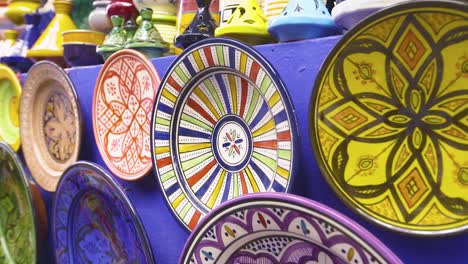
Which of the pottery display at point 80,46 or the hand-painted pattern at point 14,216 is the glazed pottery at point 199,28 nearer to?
the pottery display at point 80,46

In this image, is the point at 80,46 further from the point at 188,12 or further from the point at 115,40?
the point at 188,12

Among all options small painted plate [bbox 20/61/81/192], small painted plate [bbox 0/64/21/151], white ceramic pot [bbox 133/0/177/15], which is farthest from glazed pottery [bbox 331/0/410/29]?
small painted plate [bbox 0/64/21/151]

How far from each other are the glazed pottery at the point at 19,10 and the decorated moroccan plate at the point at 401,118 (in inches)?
45.0

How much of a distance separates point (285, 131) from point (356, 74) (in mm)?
121

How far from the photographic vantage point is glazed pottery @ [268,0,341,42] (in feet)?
2.44

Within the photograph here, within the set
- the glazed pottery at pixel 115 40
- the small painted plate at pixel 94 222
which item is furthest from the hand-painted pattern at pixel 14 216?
the glazed pottery at pixel 115 40

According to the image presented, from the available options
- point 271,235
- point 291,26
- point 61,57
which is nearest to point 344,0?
point 291,26

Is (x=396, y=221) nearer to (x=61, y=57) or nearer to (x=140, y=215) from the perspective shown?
(x=140, y=215)

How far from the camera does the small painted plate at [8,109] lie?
1.37 metres

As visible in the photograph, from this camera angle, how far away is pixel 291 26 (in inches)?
29.5

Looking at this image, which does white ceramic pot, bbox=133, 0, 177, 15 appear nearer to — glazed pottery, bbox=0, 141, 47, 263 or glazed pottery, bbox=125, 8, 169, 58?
glazed pottery, bbox=125, 8, 169, 58

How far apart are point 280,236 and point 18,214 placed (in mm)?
811

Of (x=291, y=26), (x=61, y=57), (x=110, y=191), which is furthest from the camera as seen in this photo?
(x=61, y=57)

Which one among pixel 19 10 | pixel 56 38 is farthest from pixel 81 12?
pixel 19 10
